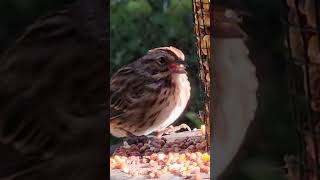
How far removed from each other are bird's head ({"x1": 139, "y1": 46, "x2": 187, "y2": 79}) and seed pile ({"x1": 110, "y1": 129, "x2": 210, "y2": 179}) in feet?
0.99

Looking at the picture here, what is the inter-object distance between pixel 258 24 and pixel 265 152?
0.65ft

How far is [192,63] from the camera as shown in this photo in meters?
3.92

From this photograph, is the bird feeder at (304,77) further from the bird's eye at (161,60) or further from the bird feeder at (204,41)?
the bird's eye at (161,60)

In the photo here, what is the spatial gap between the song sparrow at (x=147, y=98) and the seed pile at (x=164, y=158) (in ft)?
0.98

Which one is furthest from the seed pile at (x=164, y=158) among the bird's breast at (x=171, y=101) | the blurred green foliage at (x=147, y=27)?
the blurred green foliage at (x=147, y=27)

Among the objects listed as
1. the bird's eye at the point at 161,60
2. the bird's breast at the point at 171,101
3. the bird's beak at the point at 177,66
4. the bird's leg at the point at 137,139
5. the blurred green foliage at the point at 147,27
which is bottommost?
the bird's leg at the point at 137,139

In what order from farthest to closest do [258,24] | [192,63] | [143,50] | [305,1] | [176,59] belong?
[143,50]
[192,63]
[176,59]
[258,24]
[305,1]

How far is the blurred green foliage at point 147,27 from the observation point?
439cm

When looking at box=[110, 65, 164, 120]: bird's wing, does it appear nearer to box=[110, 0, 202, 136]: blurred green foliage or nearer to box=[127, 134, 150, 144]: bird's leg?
box=[127, 134, 150, 144]: bird's leg
